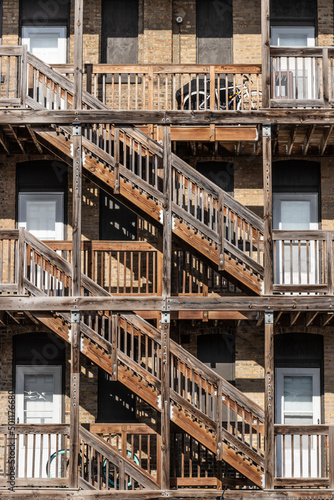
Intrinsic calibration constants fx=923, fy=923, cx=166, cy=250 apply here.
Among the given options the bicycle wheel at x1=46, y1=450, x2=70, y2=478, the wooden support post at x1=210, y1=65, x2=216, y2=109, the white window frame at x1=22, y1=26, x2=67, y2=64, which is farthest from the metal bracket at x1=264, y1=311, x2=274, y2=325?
the white window frame at x1=22, y1=26, x2=67, y2=64

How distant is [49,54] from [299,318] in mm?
7824

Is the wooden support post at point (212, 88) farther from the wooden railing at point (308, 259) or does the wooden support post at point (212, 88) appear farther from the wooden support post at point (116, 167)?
the wooden railing at point (308, 259)

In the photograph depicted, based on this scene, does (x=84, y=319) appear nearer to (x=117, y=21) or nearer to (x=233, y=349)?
(x=233, y=349)

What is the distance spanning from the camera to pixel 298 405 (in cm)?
1900

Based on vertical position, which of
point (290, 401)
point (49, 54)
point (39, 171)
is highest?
point (49, 54)

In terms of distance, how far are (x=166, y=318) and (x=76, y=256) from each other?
2.03 meters

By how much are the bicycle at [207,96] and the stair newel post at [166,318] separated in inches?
45.0

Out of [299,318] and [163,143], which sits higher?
[163,143]

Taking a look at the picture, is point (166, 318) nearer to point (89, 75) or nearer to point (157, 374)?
point (157, 374)

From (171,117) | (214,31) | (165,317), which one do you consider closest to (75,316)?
(165,317)

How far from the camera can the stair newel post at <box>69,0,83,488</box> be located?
16.7 metres

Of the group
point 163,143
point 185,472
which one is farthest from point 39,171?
point 185,472

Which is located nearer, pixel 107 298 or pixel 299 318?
pixel 107 298

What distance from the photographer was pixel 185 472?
18.5 metres
